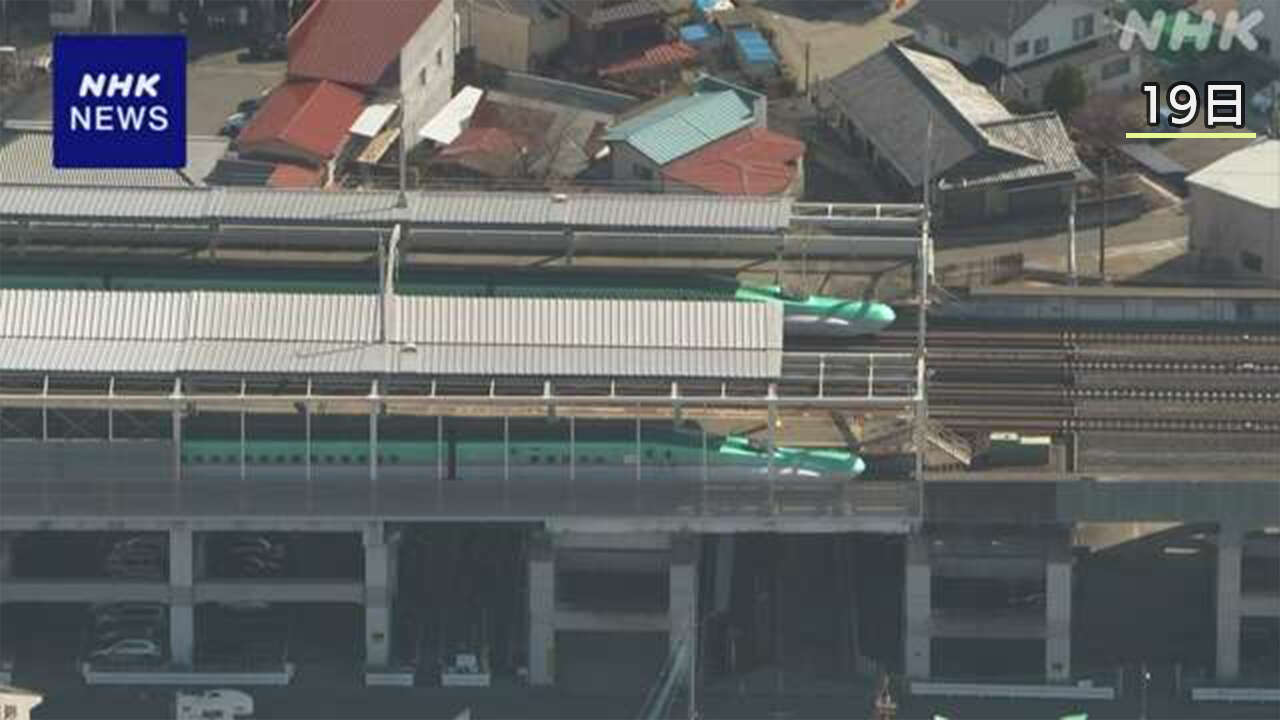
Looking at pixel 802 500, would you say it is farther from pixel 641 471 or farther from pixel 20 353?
pixel 20 353

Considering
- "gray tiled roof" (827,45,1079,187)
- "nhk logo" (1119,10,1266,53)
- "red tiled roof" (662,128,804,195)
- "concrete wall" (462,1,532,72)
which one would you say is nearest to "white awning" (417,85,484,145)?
"concrete wall" (462,1,532,72)

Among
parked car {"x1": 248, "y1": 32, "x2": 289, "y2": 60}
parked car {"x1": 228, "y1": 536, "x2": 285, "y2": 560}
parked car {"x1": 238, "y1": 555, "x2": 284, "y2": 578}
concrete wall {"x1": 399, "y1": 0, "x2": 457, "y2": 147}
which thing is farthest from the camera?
parked car {"x1": 248, "y1": 32, "x2": 289, "y2": 60}

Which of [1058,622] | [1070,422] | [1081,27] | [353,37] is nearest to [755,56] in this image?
[1081,27]

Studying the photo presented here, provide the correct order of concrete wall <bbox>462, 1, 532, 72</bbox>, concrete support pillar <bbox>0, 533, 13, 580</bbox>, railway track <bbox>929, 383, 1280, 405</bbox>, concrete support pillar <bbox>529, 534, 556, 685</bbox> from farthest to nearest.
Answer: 1. concrete wall <bbox>462, 1, 532, 72</bbox>
2. railway track <bbox>929, 383, 1280, 405</bbox>
3. concrete support pillar <bbox>0, 533, 13, 580</bbox>
4. concrete support pillar <bbox>529, 534, 556, 685</bbox>

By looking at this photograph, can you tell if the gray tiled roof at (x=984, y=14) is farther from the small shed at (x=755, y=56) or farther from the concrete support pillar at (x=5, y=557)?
the concrete support pillar at (x=5, y=557)

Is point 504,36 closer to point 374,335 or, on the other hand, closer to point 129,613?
point 374,335

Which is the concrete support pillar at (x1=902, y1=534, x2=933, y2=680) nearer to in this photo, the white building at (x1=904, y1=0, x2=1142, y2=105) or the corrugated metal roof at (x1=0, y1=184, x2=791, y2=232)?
the corrugated metal roof at (x1=0, y1=184, x2=791, y2=232)
